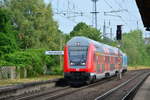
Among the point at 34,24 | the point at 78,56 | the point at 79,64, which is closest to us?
the point at 79,64

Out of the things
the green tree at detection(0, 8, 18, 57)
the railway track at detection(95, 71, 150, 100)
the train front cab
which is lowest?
the railway track at detection(95, 71, 150, 100)

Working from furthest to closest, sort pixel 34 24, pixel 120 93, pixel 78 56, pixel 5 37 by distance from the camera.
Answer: pixel 34 24, pixel 5 37, pixel 78 56, pixel 120 93

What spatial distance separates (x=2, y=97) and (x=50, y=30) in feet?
139


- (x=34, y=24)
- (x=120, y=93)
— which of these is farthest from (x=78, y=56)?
(x=34, y=24)

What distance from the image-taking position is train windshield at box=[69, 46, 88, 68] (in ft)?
90.7

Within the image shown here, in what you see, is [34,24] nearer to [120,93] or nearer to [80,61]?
[80,61]

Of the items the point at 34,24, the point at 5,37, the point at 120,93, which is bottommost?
the point at 120,93

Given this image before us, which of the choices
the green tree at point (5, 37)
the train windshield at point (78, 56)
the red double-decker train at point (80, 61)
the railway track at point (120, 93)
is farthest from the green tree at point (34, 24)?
the railway track at point (120, 93)

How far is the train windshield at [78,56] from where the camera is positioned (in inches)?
1089

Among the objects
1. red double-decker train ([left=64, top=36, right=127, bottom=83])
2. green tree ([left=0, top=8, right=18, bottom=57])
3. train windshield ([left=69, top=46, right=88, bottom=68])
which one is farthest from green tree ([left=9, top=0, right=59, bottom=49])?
train windshield ([left=69, top=46, right=88, bottom=68])

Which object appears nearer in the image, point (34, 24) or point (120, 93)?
point (120, 93)

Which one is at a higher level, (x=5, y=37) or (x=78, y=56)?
(x=5, y=37)

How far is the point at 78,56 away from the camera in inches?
1093

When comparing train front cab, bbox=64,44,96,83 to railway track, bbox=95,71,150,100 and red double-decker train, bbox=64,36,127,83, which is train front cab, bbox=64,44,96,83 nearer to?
red double-decker train, bbox=64,36,127,83
